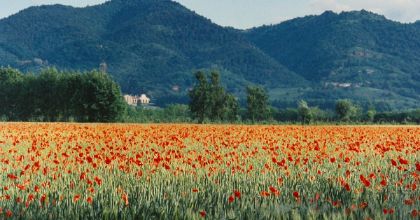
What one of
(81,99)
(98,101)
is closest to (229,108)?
(98,101)

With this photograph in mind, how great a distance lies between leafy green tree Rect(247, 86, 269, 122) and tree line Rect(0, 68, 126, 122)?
1064 inches

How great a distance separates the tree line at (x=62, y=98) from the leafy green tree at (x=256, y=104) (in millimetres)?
27028

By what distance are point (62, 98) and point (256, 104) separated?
3375cm

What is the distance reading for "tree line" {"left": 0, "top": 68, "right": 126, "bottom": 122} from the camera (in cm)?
6919

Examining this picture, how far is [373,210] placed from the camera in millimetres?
5309

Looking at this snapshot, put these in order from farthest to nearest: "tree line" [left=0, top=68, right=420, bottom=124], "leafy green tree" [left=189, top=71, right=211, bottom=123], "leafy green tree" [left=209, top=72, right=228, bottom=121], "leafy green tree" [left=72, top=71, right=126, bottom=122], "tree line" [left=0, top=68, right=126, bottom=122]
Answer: "leafy green tree" [left=209, top=72, right=228, bottom=121], "leafy green tree" [left=189, top=71, right=211, bottom=123], "tree line" [left=0, top=68, right=420, bottom=124], "tree line" [left=0, top=68, right=126, bottom=122], "leafy green tree" [left=72, top=71, right=126, bottom=122]

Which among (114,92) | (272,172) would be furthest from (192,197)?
(114,92)

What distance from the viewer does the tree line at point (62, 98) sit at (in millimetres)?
69188

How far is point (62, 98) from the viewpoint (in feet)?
245

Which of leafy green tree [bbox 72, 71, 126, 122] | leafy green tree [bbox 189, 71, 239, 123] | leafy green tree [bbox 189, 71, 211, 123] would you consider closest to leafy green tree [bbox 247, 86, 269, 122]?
leafy green tree [bbox 189, 71, 239, 123]

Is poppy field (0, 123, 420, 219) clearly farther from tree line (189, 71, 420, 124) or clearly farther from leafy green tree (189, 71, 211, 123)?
leafy green tree (189, 71, 211, 123)

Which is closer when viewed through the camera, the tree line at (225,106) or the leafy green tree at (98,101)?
the leafy green tree at (98,101)

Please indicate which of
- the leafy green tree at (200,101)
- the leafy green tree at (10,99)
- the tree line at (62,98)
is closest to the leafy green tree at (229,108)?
the leafy green tree at (200,101)

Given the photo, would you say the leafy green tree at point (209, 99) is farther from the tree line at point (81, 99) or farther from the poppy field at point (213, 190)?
the poppy field at point (213, 190)
